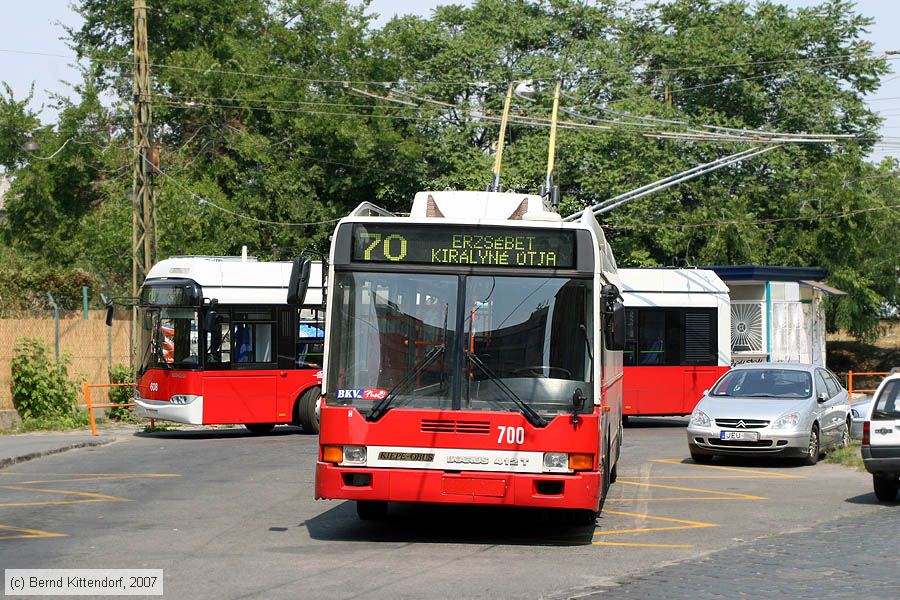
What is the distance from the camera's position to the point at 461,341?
36.8ft

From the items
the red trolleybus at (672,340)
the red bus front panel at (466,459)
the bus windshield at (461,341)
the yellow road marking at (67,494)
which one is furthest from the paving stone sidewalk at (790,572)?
the red trolleybus at (672,340)

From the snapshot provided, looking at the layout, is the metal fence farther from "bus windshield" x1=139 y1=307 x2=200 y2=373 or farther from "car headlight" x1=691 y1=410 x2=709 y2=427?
"car headlight" x1=691 y1=410 x2=709 y2=427

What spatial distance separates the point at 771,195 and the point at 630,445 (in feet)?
84.9

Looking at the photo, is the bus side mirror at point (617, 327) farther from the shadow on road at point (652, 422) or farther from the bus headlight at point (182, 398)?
the shadow on road at point (652, 422)

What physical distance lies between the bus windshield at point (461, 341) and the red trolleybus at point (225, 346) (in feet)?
40.8

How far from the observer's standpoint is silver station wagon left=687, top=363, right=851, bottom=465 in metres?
18.5

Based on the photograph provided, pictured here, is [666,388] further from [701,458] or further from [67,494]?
[67,494]

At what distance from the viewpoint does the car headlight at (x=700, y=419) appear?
741 inches

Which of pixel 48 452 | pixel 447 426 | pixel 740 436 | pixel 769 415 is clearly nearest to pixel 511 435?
pixel 447 426

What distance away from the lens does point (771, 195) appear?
47031mm

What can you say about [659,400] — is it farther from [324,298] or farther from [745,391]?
[324,298]

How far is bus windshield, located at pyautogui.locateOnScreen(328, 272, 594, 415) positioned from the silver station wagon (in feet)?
25.9

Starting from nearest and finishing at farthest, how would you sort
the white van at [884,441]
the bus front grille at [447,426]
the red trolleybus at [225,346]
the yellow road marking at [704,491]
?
the bus front grille at [447,426] < the white van at [884,441] < the yellow road marking at [704,491] < the red trolleybus at [225,346]

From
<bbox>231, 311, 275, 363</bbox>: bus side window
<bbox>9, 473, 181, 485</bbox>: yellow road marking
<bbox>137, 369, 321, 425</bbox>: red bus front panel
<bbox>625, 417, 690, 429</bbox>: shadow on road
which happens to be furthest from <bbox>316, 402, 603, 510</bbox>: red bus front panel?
<bbox>625, 417, 690, 429</bbox>: shadow on road
